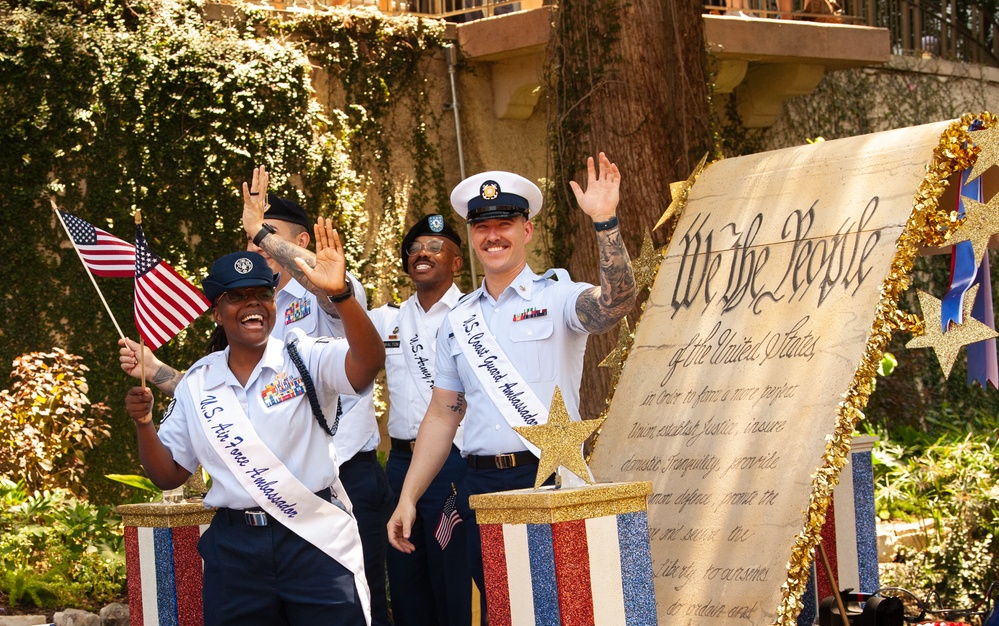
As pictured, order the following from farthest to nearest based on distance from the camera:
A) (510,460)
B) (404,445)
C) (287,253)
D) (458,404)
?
1. (404,445)
2. (458,404)
3. (510,460)
4. (287,253)

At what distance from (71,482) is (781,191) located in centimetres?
575

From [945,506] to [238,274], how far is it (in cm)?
557

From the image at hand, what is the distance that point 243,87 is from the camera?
9461 millimetres

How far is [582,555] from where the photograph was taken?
341 centimetres

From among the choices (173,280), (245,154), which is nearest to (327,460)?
(173,280)

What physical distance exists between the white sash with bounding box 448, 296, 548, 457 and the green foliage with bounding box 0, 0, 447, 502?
5561 mm

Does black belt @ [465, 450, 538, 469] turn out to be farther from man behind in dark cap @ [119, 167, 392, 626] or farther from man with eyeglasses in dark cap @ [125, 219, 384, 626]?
man behind in dark cap @ [119, 167, 392, 626]

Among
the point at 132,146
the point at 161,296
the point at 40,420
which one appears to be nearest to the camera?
the point at 161,296

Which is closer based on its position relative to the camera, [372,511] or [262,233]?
[262,233]

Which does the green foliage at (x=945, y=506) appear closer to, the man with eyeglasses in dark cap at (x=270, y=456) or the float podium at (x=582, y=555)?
the float podium at (x=582, y=555)

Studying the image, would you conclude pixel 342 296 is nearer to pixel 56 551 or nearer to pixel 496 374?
pixel 496 374

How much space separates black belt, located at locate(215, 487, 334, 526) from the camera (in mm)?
3590

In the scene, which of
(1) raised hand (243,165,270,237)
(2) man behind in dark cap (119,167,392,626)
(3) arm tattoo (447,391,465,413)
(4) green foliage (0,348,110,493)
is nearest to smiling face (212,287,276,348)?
(1) raised hand (243,165,270,237)

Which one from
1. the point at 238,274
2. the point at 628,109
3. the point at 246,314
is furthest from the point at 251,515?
the point at 628,109
